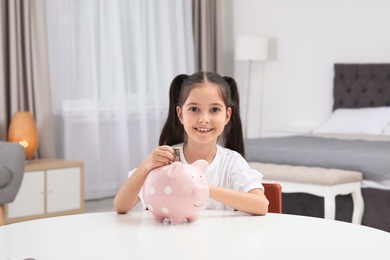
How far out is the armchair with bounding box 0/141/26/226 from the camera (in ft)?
13.3

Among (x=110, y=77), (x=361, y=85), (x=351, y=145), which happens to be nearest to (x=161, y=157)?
(x=351, y=145)

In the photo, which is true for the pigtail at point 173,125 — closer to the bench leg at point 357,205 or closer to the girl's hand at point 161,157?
the girl's hand at point 161,157

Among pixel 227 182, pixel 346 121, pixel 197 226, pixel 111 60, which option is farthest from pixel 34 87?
pixel 197 226

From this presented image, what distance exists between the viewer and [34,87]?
4945 mm

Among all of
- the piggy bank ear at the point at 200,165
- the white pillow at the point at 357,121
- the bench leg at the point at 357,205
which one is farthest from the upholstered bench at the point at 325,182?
the piggy bank ear at the point at 200,165

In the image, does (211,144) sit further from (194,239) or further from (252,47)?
(252,47)

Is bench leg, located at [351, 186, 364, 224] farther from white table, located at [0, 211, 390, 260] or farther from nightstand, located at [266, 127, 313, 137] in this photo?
white table, located at [0, 211, 390, 260]

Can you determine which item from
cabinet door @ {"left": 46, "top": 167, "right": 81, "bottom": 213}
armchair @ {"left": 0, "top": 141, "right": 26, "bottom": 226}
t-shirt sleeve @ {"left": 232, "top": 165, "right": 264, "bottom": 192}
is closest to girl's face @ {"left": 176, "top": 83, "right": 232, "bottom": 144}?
t-shirt sleeve @ {"left": 232, "top": 165, "right": 264, "bottom": 192}

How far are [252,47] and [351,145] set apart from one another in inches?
67.1

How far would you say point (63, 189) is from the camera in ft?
15.6

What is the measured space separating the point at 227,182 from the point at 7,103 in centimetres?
332

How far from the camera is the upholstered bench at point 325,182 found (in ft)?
12.3

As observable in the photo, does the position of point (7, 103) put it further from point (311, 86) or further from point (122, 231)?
point (122, 231)

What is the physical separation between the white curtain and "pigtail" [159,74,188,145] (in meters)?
3.37
